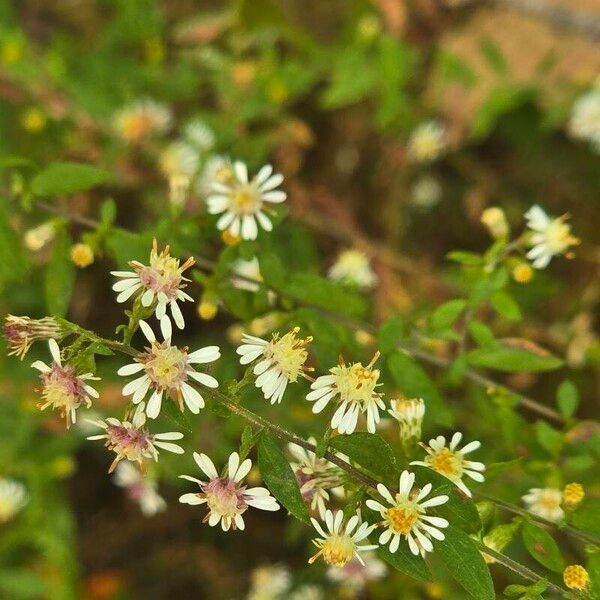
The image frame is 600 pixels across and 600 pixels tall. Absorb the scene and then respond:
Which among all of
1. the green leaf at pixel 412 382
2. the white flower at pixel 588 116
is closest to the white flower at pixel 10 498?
the green leaf at pixel 412 382

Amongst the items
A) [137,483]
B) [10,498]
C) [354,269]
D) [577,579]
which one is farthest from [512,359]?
[10,498]

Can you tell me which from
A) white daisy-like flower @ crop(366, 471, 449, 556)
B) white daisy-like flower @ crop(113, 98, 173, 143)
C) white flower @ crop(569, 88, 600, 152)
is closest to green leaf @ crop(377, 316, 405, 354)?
white daisy-like flower @ crop(366, 471, 449, 556)

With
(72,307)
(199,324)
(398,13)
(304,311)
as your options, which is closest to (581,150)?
(398,13)

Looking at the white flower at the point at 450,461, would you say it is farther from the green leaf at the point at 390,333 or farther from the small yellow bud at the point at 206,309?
the small yellow bud at the point at 206,309

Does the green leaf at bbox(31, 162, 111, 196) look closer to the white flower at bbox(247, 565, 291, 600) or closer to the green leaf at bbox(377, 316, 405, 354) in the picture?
the green leaf at bbox(377, 316, 405, 354)

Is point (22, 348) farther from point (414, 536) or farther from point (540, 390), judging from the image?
point (540, 390)
